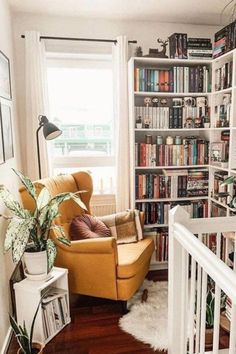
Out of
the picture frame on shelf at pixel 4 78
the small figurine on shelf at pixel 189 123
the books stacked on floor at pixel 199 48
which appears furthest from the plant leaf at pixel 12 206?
the books stacked on floor at pixel 199 48

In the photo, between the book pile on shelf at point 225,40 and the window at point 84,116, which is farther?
the window at point 84,116

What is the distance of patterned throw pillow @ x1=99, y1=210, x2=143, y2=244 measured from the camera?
267 centimetres

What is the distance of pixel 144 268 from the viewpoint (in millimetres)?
2438

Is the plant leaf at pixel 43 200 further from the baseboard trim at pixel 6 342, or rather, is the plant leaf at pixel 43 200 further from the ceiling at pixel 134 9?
the ceiling at pixel 134 9

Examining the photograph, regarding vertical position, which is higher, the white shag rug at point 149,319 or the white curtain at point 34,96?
the white curtain at point 34,96

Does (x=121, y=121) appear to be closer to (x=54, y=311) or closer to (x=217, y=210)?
(x=217, y=210)

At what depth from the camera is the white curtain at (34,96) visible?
272 cm

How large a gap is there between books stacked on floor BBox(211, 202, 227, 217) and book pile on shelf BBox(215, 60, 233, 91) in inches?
45.4

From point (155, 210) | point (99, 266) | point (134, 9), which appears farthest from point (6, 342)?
point (134, 9)

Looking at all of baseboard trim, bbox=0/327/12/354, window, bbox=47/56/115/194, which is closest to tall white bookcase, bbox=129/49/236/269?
window, bbox=47/56/115/194

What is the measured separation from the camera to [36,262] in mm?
1926

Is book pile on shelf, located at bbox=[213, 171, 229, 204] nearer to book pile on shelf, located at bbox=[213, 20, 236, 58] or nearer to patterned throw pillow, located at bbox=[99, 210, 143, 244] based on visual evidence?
patterned throw pillow, located at bbox=[99, 210, 143, 244]

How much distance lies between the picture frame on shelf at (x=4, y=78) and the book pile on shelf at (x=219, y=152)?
1.97 m

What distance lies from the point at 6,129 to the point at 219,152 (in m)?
1.95
